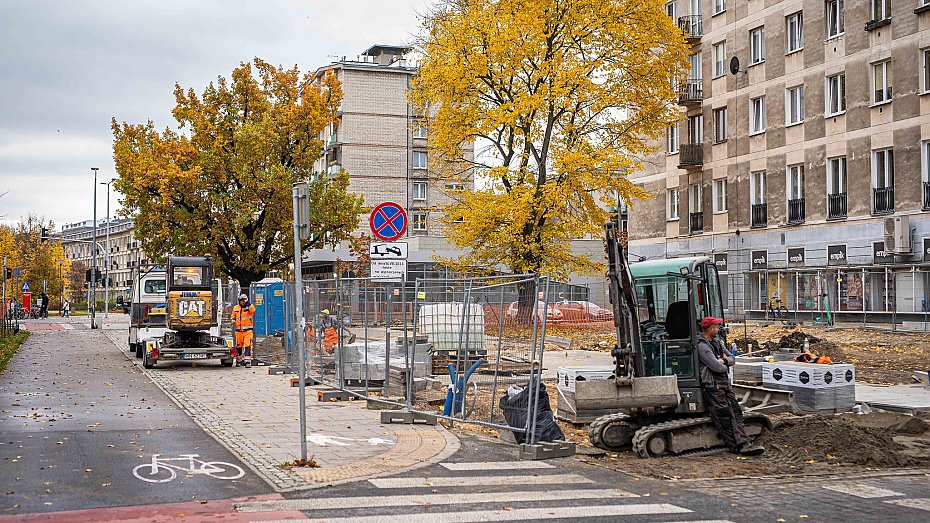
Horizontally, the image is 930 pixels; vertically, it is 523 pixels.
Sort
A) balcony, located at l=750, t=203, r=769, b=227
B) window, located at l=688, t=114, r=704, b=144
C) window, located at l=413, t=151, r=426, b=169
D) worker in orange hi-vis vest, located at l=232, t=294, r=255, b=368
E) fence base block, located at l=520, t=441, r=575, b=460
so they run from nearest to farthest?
1. fence base block, located at l=520, t=441, r=575, b=460
2. worker in orange hi-vis vest, located at l=232, t=294, r=255, b=368
3. balcony, located at l=750, t=203, r=769, b=227
4. window, located at l=688, t=114, r=704, b=144
5. window, located at l=413, t=151, r=426, b=169

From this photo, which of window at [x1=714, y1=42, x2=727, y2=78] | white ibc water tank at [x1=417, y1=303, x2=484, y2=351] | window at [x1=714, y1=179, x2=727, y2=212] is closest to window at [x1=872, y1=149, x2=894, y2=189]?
window at [x1=714, y1=179, x2=727, y2=212]

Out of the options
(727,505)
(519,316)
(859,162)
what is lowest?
(727,505)

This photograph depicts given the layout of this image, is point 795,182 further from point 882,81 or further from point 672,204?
point 672,204

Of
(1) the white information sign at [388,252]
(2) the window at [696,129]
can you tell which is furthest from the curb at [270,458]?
(2) the window at [696,129]

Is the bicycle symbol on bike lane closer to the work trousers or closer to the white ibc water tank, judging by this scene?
the white ibc water tank

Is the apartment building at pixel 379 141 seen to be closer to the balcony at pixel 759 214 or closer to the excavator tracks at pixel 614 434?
the balcony at pixel 759 214

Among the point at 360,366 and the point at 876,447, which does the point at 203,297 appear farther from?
the point at 876,447

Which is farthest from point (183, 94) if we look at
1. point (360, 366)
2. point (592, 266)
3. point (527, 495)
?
point (527, 495)

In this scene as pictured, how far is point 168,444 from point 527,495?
5.18m

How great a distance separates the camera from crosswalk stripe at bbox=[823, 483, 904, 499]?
963 centimetres

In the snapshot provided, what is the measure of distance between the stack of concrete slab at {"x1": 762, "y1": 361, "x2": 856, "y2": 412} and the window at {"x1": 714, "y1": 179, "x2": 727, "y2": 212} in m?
32.2

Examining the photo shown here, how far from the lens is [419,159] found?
251 ft

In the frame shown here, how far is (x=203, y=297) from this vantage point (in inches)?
1060

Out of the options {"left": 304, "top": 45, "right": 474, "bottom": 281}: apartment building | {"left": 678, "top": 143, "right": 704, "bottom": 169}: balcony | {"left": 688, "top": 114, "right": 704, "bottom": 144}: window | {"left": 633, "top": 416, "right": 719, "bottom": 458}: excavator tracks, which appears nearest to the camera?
{"left": 633, "top": 416, "right": 719, "bottom": 458}: excavator tracks
